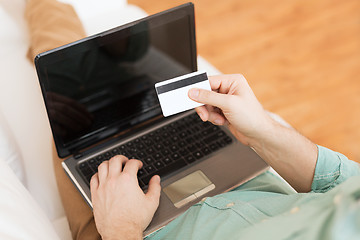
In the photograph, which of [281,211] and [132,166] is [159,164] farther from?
[281,211]

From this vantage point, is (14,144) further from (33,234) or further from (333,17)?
(333,17)

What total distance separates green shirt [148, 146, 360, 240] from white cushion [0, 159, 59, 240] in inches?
9.2

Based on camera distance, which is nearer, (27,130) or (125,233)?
(125,233)

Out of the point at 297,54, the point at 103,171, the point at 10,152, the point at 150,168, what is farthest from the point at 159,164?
the point at 297,54

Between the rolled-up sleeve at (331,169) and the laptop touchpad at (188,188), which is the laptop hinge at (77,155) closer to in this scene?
the laptop touchpad at (188,188)

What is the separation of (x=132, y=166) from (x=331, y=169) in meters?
0.44

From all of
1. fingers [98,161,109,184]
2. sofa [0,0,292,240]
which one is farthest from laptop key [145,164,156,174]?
sofa [0,0,292,240]

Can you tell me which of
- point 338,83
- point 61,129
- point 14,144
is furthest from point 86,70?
point 338,83

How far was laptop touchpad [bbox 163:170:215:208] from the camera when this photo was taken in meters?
0.94

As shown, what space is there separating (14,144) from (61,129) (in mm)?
184

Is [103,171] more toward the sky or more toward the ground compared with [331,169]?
more toward the sky

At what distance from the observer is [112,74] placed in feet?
3.40

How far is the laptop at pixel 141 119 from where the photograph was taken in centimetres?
94

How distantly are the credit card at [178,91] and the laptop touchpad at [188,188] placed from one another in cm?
21
